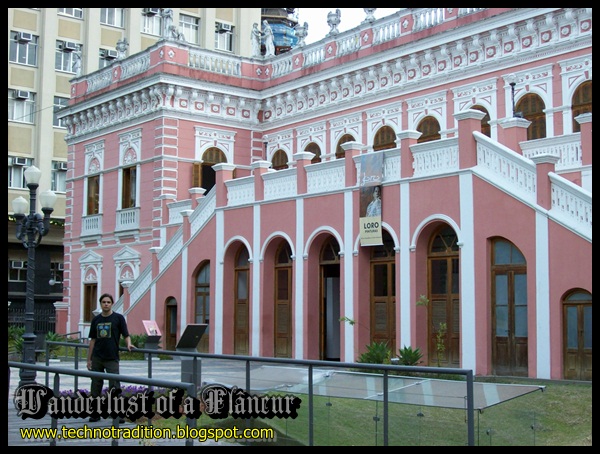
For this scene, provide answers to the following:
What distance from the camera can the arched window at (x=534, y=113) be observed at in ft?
81.0

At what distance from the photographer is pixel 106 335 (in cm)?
1357

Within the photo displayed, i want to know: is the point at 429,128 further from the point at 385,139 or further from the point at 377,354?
the point at 377,354

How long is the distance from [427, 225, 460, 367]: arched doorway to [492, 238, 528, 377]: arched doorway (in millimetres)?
1147

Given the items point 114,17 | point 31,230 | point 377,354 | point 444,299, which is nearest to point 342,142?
point 444,299

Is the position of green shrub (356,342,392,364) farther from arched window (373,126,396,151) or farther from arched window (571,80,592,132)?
arched window (373,126,396,151)

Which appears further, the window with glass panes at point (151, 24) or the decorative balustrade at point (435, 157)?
the window with glass panes at point (151, 24)

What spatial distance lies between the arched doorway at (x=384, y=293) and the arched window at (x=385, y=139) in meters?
7.10

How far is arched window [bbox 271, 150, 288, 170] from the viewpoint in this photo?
111ft

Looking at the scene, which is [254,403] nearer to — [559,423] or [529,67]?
[559,423]

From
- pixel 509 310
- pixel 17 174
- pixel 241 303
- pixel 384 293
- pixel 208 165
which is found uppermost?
pixel 17 174

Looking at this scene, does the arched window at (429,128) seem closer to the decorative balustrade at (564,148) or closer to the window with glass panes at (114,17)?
the decorative balustrade at (564,148)

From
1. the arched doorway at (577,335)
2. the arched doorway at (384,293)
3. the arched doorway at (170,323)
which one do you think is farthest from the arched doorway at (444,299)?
the arched doorway at (170,323)

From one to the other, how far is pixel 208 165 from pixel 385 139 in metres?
7.32
